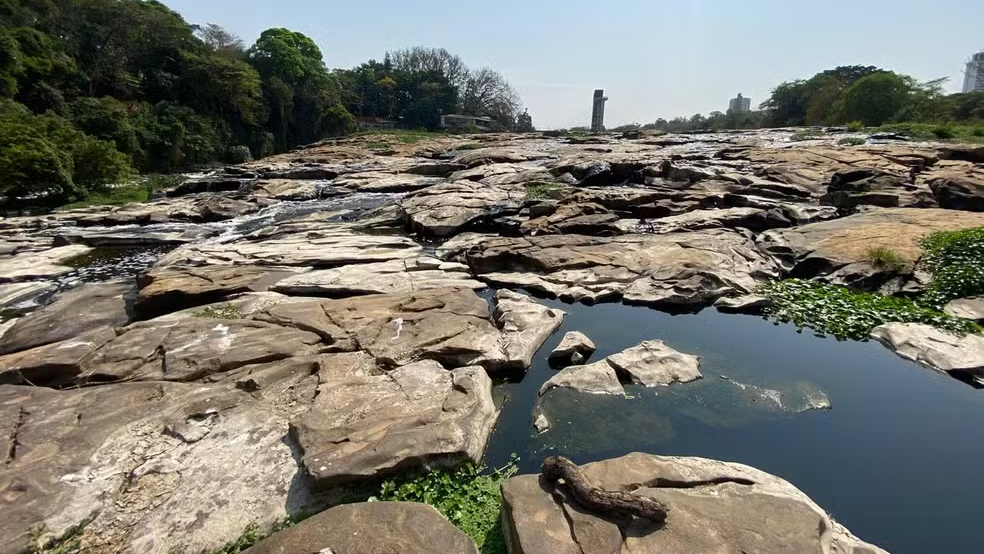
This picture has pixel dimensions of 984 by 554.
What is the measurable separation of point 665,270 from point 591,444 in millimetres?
4971

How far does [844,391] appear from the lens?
5711 mm

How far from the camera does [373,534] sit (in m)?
3.14

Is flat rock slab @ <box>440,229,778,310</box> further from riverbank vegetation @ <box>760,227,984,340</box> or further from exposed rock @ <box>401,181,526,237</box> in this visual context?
exposed rock @ <box>401,181,526,237</box>

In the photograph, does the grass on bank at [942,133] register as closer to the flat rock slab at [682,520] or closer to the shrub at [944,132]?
the shrub at [944,132]

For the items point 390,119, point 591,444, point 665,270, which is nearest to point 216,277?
point 591,444

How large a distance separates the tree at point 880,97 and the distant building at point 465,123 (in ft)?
131

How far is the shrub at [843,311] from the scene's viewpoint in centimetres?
681

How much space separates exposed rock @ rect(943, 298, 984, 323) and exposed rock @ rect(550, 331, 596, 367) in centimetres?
491

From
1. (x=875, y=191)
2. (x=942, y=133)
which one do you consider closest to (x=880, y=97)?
(x=942, y=133)

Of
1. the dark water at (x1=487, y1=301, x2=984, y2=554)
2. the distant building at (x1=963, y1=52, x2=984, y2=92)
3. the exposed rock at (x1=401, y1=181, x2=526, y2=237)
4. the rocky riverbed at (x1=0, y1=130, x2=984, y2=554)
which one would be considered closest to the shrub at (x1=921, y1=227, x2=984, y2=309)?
the rocky riverbed at (x1=0, y1=130, x2=984, y2=554)

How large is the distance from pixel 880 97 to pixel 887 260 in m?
42.4

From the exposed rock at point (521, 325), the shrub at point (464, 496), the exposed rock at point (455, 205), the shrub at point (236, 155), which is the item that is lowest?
the shrub at point (464, 496)

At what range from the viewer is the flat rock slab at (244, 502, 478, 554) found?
120 inches

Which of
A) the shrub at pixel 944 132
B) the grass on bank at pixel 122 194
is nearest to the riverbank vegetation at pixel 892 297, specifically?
the grass on bank at pixel 122 194
